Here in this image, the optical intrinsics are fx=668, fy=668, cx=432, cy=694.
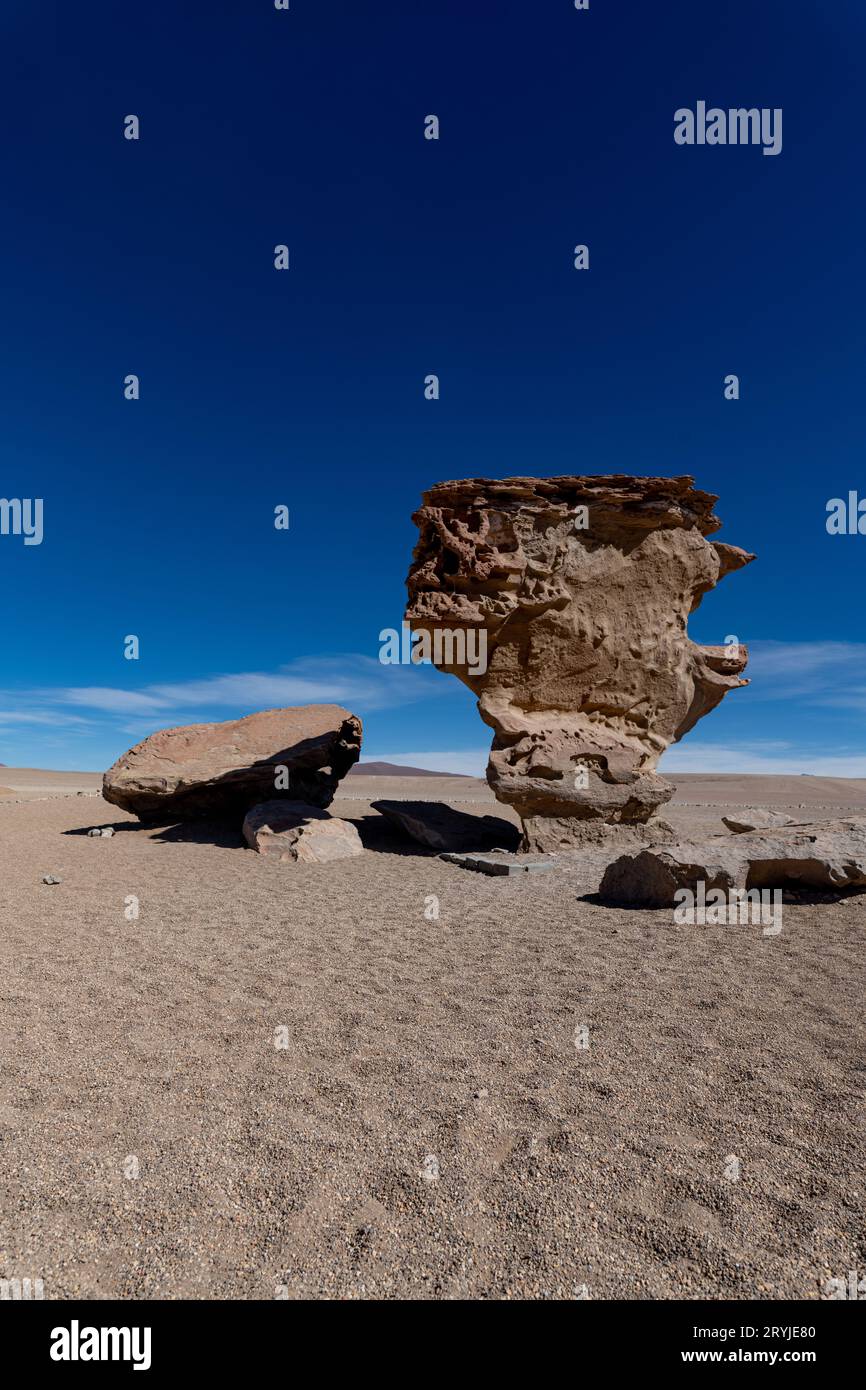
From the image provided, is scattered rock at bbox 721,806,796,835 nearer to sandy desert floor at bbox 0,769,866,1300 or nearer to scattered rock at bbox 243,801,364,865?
sandy desert floor at bbox 0,769,866,1300

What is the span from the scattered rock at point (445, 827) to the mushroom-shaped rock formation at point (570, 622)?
185cm

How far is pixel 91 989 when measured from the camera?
231 inches

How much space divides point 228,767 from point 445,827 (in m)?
5.77

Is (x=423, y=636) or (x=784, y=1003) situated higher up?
(x=423, y=636)

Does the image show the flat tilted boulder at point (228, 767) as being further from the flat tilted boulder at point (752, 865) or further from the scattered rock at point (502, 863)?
the flat tilted boulder at point (752, 865)

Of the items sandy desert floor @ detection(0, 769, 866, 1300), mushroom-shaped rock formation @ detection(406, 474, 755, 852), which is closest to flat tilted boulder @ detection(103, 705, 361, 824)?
mushroom-shaped rock formation @ detection(406, 474, 755, 852)

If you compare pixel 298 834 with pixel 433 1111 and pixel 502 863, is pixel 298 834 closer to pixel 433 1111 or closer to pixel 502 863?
pixel 502 863

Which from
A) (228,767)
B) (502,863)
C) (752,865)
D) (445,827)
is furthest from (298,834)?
(752,865)

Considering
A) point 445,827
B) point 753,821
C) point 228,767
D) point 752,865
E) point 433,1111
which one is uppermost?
point 228,767

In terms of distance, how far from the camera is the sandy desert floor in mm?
2684

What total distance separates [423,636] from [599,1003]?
9711 millimetres

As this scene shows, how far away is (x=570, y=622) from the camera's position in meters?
14.9

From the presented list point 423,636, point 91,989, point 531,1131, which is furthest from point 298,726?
point 531,1131

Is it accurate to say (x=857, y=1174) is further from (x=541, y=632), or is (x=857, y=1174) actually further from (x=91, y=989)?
(x=541, y=632)
